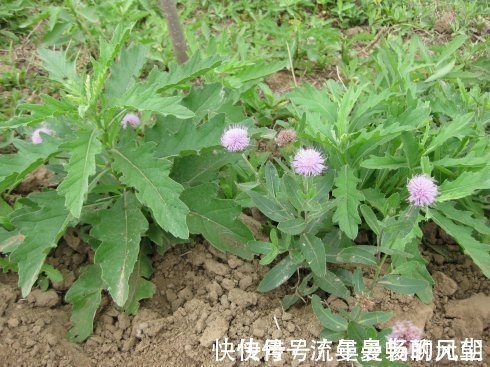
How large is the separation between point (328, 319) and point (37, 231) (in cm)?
131

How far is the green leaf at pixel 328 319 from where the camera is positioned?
2131mm

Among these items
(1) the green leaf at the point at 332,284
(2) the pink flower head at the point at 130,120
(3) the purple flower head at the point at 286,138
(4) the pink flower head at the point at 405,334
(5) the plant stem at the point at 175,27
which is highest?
(5) the plant stem at the point at 175,27

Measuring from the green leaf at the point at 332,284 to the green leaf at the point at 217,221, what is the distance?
0.36 m

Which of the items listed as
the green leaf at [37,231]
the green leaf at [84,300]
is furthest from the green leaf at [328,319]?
the green leaf at [37,231]

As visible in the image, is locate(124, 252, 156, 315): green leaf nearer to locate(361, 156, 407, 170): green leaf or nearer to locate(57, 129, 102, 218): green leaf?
locate(57, 129, 102, 218): green leaf

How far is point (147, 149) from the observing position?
87.4 inches

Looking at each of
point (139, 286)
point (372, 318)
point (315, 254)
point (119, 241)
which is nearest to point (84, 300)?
point (139, 286)

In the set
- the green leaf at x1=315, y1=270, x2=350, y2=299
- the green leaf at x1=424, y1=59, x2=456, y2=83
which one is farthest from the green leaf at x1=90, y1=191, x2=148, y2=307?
the green leaf at x1=424, y1=59, x2=456, y2=83

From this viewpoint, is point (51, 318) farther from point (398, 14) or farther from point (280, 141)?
point (398, 14)

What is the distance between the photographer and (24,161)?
225 centimetres

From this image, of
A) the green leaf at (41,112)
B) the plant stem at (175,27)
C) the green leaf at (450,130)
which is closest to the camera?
the green leaf at (41,112)

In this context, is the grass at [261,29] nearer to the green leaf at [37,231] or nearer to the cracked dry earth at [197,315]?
the green leaf at [37,231]

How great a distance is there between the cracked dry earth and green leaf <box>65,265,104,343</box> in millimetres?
52

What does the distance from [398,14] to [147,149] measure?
8.95 ft
